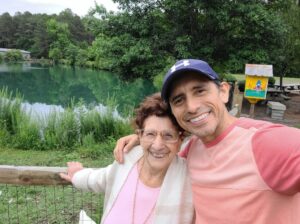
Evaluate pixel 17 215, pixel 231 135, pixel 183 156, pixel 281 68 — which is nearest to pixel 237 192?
pixel 231 135

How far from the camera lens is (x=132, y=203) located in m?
1.51

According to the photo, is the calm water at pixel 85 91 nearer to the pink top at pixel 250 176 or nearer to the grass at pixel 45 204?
the grass at pixel 45 204

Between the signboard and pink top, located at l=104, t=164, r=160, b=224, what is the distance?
595 centimetres

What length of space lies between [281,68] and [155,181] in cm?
1517

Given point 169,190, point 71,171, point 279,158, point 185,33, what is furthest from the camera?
point 185,33

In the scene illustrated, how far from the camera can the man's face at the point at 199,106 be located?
134 cm

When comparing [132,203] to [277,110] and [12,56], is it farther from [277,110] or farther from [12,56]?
[12,56]

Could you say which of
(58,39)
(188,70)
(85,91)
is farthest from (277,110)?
(58,39)

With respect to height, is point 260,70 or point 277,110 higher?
point 260,70

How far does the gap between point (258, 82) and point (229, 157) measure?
20.2 ft

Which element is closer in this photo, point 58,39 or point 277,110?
point 277,110

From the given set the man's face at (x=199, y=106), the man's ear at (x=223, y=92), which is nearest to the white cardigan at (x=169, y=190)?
the man's face at (x=199, y=106)

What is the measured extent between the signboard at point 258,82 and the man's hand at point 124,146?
5800 mm

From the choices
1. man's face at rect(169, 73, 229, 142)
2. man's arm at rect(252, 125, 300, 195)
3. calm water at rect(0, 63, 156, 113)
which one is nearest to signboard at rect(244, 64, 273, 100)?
calm water at rect(0, 63, 156, 113)
